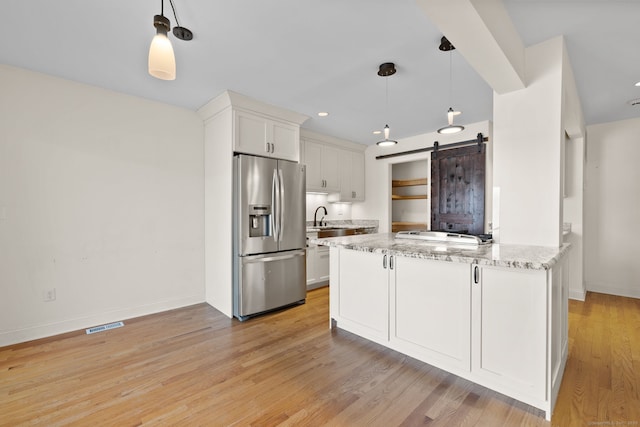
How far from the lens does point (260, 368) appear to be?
7.44 ft

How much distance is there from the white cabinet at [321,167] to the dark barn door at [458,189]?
1.64 metres


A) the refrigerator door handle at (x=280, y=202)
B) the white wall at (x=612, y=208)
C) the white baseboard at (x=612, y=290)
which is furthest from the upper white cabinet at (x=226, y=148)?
the white baseboard at (x=612, y=290)

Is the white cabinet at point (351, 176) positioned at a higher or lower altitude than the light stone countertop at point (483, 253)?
higher

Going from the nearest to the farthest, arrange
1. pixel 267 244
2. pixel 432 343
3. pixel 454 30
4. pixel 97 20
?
pixel 454 30, pixel 97 20, pixel 432 343, pixel 267 244

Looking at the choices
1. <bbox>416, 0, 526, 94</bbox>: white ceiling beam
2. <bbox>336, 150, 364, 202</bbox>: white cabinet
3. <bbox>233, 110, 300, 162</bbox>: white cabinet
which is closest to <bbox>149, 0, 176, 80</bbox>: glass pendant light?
<bbox>416, 0, 526, 94</bbox>: white ceiling beam

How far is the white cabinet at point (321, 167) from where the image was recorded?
15.6ft

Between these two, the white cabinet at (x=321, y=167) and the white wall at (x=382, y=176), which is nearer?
the white cabinet at (x=321, y=167)

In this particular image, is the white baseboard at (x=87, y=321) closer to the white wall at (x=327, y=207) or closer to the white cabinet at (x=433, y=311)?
the white wall at (x=327, y=207)

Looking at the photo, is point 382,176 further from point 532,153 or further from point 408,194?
point 532,153

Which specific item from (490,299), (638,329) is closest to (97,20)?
(490,299)

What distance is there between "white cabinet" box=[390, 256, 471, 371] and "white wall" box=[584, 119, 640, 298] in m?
3.78

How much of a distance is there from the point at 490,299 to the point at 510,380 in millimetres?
503

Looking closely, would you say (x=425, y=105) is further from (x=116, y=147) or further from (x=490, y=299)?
(x=116, y=147)

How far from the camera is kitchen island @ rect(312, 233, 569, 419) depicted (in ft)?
5.62
